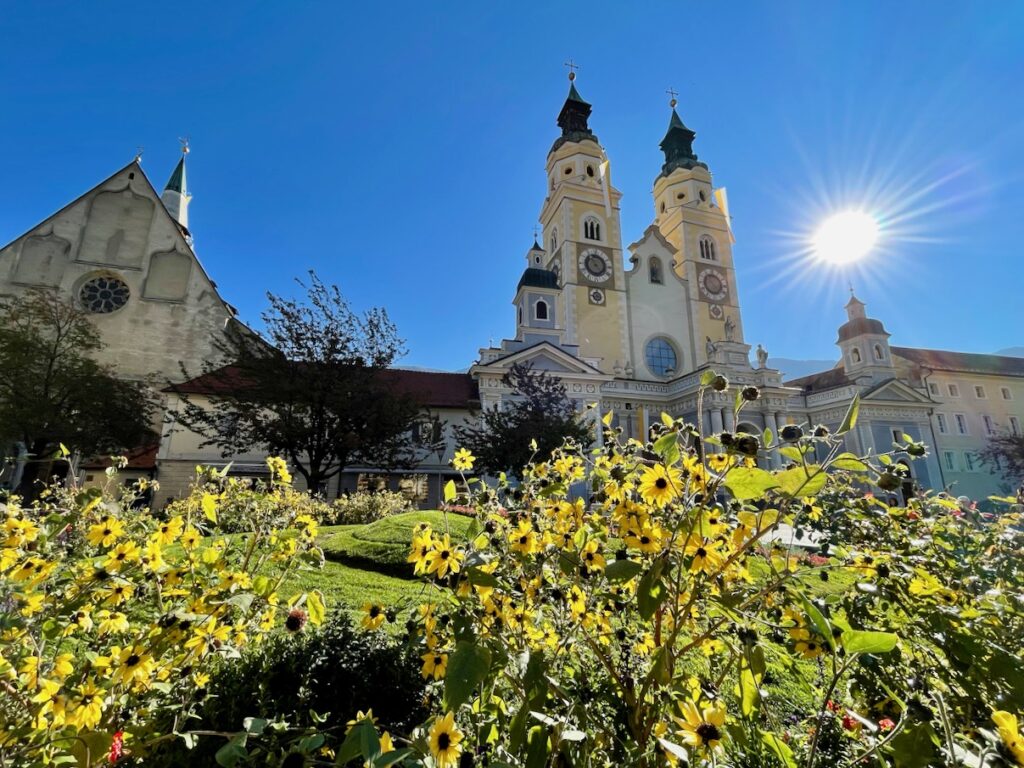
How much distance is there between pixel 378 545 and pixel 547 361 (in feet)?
55.7

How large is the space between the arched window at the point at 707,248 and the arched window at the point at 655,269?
4473 mm

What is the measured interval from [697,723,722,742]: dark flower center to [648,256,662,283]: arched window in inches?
1488

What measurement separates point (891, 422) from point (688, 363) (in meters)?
12.5

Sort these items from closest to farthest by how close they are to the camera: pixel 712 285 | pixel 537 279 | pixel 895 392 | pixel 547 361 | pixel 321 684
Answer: pixel 321 684
pixel 547 361
pixel 537 279
pixel 895 392
pixel 712 285

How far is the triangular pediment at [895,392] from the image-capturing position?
29469 mm

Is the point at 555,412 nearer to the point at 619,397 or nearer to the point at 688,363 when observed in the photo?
the point at 619,397

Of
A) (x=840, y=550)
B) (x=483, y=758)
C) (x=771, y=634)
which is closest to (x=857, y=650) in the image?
(x=840, y=550)

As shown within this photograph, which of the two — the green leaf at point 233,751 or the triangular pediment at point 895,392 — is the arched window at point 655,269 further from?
the green leaf at point 233,751

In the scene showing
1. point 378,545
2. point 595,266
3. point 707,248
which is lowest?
point 378,545

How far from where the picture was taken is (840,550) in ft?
6.20

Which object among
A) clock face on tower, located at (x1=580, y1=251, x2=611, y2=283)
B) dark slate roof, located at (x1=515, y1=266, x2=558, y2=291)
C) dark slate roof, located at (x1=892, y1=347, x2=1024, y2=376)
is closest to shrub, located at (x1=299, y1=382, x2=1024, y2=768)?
dark slate roof, located at (x1=515, y1=266, x2=558, y2=291)

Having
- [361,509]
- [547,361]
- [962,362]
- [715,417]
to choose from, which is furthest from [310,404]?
[962,362]

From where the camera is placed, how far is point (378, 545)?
8.97 meters

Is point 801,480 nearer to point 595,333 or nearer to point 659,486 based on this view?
point 659,486
